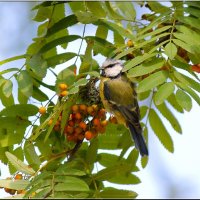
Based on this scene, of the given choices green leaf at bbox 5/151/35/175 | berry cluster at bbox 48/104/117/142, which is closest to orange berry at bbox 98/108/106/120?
berry cluster at bbox 48/104/117/142

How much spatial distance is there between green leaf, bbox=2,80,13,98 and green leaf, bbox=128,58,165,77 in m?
0.73

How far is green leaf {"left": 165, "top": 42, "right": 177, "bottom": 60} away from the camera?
142 inches

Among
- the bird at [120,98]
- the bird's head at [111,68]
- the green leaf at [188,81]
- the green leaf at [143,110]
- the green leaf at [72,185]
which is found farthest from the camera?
the green leaf at [143,110]

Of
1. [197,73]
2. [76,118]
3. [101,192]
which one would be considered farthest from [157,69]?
[101,192]

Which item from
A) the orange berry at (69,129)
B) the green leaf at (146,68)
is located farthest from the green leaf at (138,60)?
the orange berry at (69,129)

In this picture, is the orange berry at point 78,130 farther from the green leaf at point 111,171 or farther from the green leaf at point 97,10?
the green leaf at point 97,10

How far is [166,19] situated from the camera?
3.96 meters

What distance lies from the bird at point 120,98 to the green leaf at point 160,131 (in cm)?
12

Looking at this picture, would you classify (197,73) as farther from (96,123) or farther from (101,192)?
(101,192)

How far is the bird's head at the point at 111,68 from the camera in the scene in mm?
4154

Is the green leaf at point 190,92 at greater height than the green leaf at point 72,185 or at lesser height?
greater

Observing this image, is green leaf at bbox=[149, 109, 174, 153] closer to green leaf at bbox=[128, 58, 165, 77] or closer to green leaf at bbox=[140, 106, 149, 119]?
green leaf at bbox=[140, 106, 149, 119]

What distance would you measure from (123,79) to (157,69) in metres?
0.82

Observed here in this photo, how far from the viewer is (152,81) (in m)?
3.51
